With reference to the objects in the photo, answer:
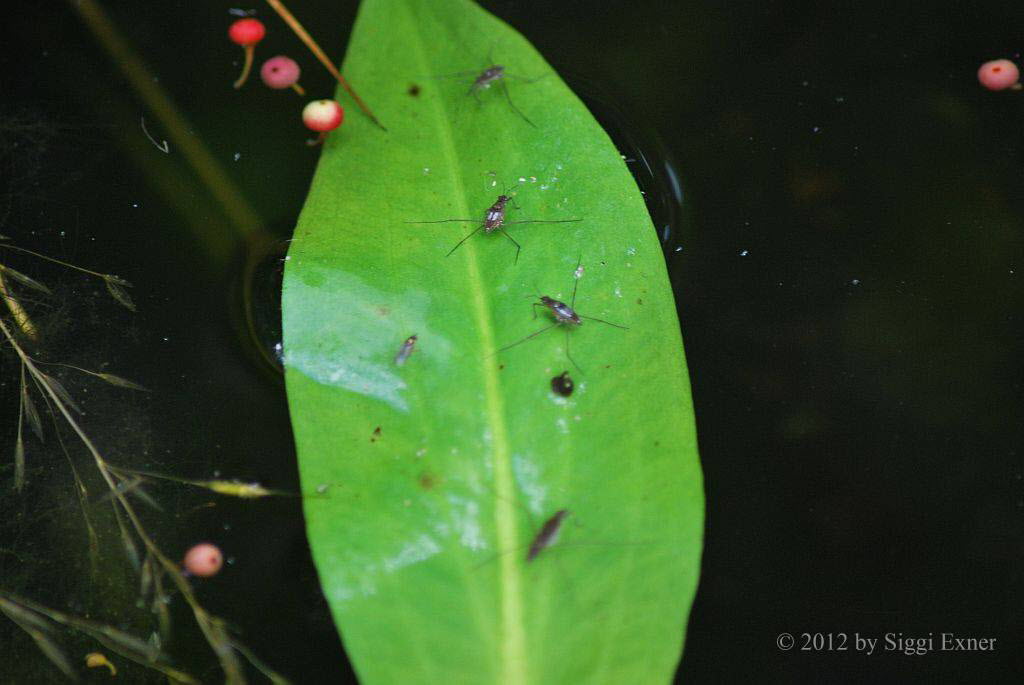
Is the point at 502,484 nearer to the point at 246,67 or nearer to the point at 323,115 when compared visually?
the point at 323,115

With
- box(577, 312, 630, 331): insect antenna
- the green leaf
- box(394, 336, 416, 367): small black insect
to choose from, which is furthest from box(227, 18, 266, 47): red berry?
box(577, 312, 630, 331): insect antenna

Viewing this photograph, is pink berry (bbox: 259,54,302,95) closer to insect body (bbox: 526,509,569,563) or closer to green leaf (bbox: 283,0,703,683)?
green leaf (bbox: 283,0,703,683)

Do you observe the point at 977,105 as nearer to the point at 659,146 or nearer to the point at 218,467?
the point at 659,146

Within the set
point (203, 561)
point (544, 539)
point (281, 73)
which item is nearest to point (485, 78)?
point (281, 73)

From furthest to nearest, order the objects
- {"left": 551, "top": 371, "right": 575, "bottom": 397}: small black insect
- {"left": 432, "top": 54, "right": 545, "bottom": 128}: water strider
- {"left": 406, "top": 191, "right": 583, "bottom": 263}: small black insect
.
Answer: {"left": 432, "top": 54, "right": 545, "bottom": 128}: water strider < {"left": 406, "top": 191, "right": 583, "bottom": 263}: small black insect < {"left": 551, "top": 371, "right": 575, "bottom": 397}: small black insect

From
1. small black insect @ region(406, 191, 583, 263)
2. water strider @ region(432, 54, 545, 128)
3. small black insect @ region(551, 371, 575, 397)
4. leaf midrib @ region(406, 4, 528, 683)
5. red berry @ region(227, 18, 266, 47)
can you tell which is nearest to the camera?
leaf midrib @ region(406, 4, 528, 683)

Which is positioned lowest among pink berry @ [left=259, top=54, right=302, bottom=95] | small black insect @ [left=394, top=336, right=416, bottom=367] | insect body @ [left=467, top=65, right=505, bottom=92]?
small black insect @ [left=394, top=336, right=416, bottom=367]
